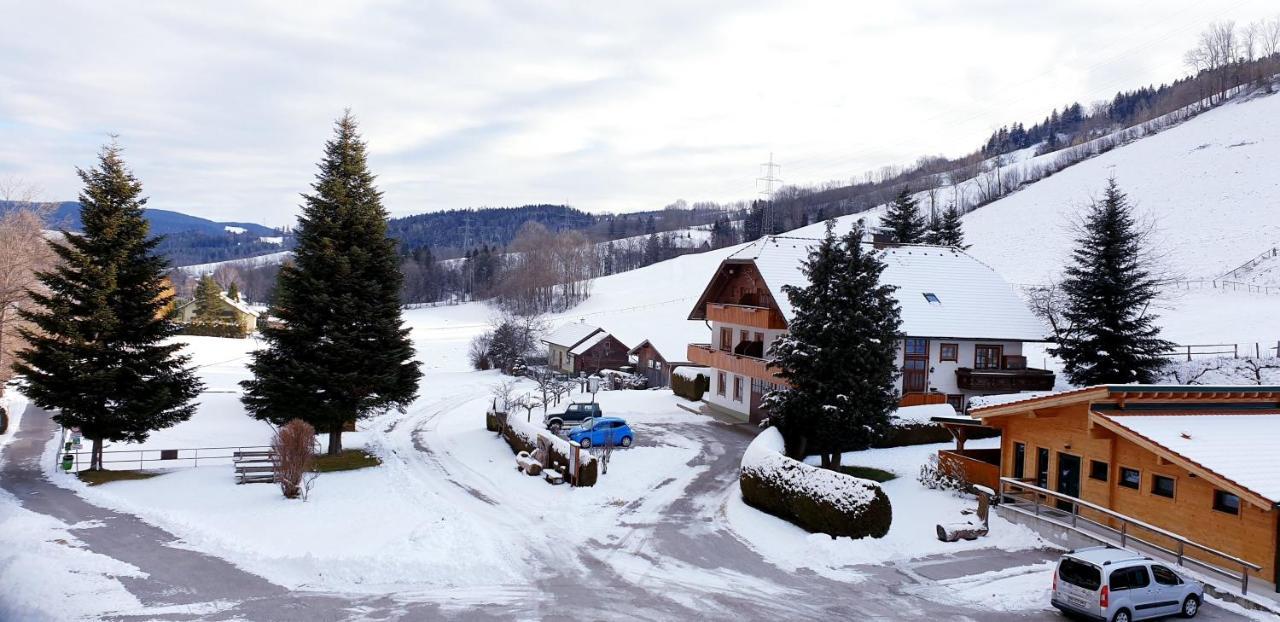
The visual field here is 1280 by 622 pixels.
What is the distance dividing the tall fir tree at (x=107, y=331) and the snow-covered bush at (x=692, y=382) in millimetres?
28877

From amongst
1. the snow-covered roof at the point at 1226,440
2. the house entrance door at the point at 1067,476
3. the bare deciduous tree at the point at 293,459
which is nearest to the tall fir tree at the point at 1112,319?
the snow-covered roof at the point at 1226,440

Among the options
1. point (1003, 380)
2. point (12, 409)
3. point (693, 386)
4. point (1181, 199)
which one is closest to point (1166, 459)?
point (1003, 380)

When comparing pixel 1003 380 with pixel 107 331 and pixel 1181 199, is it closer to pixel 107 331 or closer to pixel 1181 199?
pixel 107 331

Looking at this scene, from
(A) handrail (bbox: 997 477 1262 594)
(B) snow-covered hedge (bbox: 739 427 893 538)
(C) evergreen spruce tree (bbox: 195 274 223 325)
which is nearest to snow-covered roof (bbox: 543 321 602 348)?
(B) snow-covered hedge (bbox: 739 427 893 538)

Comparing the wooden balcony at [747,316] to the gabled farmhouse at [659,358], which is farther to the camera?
the gabled farmhouse at [659,358]

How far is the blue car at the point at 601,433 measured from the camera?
3325cm

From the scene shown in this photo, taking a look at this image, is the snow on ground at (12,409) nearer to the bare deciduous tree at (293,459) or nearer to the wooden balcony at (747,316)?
the bare deciduous tree at (293,459)

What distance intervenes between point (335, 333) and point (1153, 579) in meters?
27.9

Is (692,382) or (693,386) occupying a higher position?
(692,382)

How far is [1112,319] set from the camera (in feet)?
111

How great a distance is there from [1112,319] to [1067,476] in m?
13.8

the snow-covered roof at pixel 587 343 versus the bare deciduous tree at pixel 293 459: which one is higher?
the snow-covered roof at pixel 587 343

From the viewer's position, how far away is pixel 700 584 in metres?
18.2

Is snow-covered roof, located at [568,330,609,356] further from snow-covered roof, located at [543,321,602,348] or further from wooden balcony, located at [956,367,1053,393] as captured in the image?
wooden balcony, located at [956,367,1053,393]
